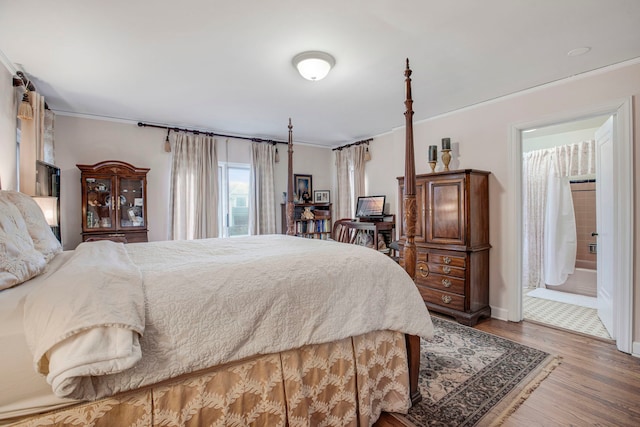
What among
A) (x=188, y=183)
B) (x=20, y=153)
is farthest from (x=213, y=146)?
(x=20, y=153)

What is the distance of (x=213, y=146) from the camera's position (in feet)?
15.3

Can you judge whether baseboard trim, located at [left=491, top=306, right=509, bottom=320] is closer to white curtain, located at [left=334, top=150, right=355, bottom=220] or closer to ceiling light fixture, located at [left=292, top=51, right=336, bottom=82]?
white curtain, located at [left=334, top=150, right=355, bottom=220]

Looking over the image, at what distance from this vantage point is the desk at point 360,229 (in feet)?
15.1

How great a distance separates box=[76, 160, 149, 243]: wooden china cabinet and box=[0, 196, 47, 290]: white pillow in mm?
2633

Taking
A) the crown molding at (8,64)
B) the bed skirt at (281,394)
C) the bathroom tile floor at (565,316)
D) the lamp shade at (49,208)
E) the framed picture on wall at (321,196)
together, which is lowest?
the bathroom tile floor at (565,316)

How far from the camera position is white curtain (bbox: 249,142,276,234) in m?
5.04

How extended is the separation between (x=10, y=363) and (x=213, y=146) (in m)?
4.11

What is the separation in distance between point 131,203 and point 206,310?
355 centimetres

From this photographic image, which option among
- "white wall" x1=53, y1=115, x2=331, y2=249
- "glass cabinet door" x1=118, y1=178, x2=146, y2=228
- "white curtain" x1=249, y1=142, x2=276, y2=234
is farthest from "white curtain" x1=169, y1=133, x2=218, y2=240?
"white curtain" x1=249, y1=142, x2=276, y2=234

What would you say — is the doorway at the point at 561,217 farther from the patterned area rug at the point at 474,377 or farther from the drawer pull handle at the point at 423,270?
the patterned area rug at the point at 474,377

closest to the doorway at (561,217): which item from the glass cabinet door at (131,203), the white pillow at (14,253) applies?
the white pillow at (14,253)

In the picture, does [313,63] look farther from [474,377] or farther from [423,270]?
[474,377]

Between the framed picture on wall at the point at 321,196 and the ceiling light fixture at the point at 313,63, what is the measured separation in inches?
133

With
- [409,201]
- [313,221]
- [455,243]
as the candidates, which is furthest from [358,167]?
[409,201]
